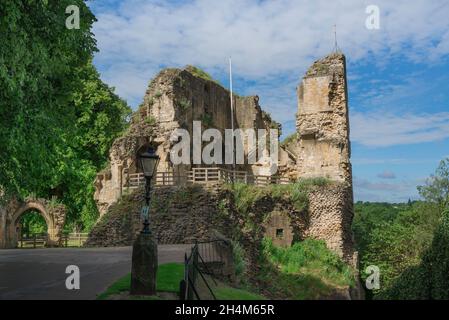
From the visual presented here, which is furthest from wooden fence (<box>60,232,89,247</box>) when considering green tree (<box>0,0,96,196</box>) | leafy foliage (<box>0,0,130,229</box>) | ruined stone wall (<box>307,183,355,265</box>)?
green tree (<box>0,0,96,196</box>)

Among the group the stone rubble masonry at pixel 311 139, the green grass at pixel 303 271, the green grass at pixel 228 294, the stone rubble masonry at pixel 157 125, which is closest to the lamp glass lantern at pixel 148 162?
the green grass at pixel 228 294

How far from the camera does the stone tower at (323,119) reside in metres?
30.7

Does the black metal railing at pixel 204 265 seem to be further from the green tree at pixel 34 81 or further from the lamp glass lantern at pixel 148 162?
the green tree at pixel 34 81

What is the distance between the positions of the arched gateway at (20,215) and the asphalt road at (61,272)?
1357 cm

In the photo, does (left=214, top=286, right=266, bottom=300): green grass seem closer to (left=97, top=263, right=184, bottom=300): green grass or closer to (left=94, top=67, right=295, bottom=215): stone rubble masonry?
(left=97, top=263, right=184, bottom=300): green grass

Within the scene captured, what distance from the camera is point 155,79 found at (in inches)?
1240

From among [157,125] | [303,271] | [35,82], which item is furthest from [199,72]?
[35,82]

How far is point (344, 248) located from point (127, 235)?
39.4ft

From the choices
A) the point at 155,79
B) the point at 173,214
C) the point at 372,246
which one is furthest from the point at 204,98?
the point at 372,246

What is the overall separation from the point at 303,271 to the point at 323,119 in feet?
32.9

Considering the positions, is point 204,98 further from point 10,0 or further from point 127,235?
point 10,0

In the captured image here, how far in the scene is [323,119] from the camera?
31.0 m

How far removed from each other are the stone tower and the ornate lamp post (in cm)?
2098
